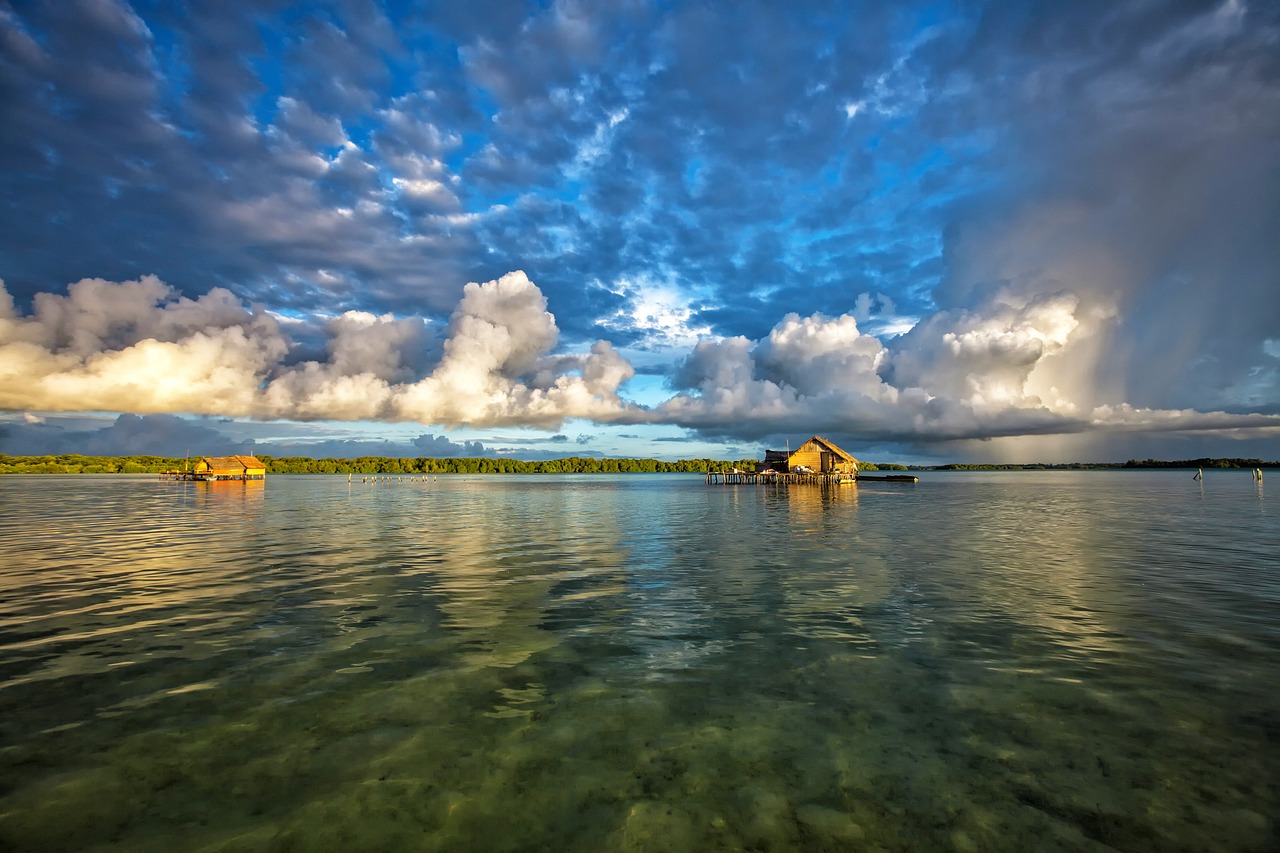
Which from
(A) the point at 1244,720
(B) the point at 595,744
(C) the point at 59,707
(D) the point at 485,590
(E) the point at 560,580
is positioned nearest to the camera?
(B) the point at 595,744

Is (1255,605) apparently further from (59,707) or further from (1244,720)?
(59,707)

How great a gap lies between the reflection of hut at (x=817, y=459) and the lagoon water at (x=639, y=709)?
83.7m

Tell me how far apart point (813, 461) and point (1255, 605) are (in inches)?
3604

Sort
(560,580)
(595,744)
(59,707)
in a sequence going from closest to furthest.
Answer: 1. (595,744)
2. (59,707)
3. (560,580)

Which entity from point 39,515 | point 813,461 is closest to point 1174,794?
point 39,515

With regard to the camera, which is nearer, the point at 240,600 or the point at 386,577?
the point at 240,600

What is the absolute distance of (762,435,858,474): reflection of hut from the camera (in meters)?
103

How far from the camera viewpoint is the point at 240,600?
52.9 feet

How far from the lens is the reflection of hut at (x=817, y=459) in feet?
339

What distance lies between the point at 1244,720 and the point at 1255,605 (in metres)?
10.4

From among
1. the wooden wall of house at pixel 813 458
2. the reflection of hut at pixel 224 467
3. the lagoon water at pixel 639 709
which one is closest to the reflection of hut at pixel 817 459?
the wooden wall of house at pixel 813 458

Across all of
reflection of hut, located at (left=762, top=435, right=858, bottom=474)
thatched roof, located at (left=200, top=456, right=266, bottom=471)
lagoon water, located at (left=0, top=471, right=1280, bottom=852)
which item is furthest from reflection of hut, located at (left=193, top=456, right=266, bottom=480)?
lagoon water, located at (left=0, top=471, right=1280, bottom=852)

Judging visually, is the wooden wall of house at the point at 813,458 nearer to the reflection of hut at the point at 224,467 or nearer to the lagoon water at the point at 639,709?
the lagoon water at the point at 639,709

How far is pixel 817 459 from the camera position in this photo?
10581cm
